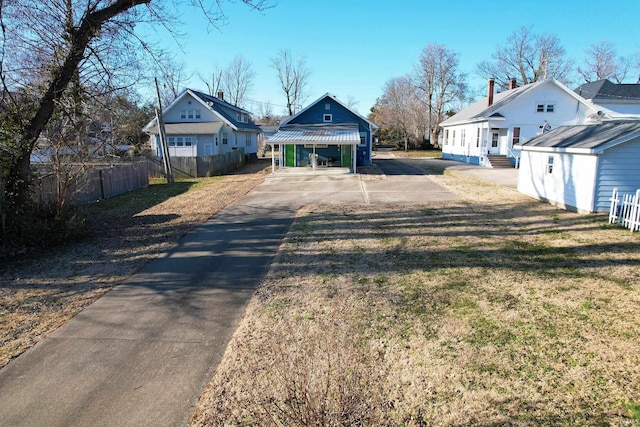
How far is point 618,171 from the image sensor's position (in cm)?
1166

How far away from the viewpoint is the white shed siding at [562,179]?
39.2 ft

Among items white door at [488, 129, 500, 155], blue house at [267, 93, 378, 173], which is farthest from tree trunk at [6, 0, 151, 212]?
white door at [488, 129, 500, 155]

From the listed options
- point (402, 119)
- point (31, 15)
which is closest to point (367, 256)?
point (31, 15)

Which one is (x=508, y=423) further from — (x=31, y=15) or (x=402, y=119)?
(x=402, y=119)

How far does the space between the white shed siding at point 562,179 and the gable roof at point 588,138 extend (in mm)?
286

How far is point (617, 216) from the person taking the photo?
11.1m

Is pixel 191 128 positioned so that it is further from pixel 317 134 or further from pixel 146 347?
pixel 146 347

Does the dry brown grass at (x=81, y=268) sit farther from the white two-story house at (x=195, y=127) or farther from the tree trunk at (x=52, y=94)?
the white two-story house at (x=195, y=127)

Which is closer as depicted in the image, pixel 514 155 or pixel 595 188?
pixel 595 188

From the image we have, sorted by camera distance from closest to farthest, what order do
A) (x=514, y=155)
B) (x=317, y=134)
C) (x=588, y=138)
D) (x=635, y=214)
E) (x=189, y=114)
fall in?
(x=635, y=214), (x=588, y=138), (x=317, y=134), (x=514, y=155), (x=189, y=114)

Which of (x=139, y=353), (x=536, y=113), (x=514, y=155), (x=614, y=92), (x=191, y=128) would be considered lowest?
(x=139, y=353)

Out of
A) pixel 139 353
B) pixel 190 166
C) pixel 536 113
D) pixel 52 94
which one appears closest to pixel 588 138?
pixel 139 353

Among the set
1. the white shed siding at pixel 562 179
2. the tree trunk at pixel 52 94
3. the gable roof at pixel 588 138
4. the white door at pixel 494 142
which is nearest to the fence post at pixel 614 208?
the white shed siding at pixel 562 179

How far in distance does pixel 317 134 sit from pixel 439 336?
74.1 feet
